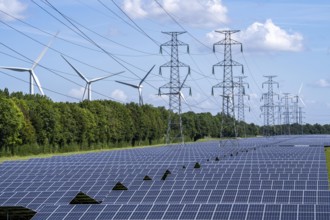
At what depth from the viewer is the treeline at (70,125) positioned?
283 ft

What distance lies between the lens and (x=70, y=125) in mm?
103500

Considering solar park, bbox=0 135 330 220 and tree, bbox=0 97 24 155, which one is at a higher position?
tree, bbox=0 97 24 155

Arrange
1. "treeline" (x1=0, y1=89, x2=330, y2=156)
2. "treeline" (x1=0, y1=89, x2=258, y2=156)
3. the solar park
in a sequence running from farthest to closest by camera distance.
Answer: "treeline" (x1=0, y1=89, x2=258, y2=156) → "treeline" (x1=0, y1=89, x2=330, y2=156) → the solar park

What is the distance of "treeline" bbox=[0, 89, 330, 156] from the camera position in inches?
3396

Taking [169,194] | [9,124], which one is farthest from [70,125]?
[169,194]

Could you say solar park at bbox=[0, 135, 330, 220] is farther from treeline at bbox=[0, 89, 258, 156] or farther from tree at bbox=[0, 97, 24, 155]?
treeline at bbox=[0, 89, 258, 156]

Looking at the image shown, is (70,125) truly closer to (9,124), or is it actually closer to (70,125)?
(70,125)

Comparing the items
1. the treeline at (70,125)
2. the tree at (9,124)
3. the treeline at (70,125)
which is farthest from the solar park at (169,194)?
the treeline at (70,125)

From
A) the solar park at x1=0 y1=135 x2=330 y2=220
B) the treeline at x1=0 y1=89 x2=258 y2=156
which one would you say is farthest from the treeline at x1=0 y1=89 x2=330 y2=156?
the solar park at x1=0 y1=135 x2=330 y2=220

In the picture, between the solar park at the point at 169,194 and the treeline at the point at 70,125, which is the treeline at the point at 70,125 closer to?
the treeline at the point at 70,125

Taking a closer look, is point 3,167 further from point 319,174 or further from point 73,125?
point 73,125

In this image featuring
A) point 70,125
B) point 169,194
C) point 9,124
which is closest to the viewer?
point 169,194

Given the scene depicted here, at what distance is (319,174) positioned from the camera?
35812 millimetres

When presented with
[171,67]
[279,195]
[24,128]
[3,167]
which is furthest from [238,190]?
[24,128]
